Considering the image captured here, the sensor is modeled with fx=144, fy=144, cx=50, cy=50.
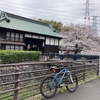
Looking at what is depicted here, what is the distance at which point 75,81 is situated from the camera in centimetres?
538

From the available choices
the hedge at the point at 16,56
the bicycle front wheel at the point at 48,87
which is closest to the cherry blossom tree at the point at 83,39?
the hedge at the point at 16,56

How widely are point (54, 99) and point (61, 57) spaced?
58.6 ft

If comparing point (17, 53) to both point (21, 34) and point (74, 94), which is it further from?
point (74, 94)

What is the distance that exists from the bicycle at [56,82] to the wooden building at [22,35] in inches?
665

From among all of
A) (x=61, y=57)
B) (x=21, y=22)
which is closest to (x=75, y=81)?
(x=61, y=57)

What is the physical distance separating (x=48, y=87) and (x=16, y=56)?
12627mm

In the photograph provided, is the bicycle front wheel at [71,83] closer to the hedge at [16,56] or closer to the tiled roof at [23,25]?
the hedge at [16,56]

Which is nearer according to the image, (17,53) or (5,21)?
(17,53)

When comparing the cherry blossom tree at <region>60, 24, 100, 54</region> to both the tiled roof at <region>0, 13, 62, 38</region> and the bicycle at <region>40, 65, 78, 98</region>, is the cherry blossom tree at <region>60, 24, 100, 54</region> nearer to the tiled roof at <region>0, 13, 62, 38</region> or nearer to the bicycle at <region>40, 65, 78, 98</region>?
the tiled roof at <region>0, 13, 62, 38</region>

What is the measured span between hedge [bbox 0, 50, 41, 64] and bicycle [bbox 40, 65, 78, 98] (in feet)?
36.0

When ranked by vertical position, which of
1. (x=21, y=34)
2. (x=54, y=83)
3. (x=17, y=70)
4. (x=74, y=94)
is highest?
(x=21, y=34)

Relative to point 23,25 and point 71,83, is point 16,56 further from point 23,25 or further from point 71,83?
point 71,83

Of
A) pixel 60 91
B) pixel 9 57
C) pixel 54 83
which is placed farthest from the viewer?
pixel 9 57

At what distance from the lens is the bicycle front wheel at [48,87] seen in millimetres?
4191
